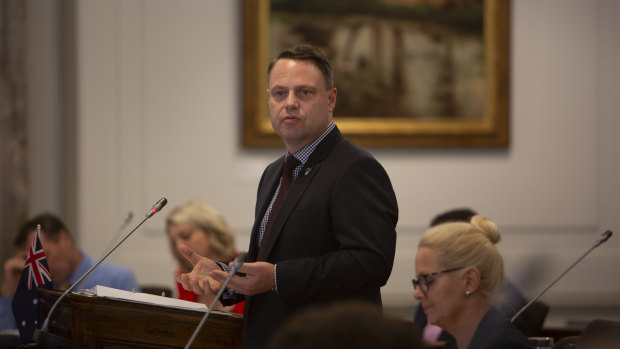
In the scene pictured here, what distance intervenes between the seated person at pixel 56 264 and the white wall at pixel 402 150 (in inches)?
44.0

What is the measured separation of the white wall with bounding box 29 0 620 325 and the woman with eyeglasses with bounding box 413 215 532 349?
2.82 metres

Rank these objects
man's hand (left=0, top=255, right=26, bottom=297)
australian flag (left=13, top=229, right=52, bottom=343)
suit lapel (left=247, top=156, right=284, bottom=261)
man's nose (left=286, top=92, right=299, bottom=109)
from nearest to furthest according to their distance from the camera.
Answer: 1. man's nose (left=286, top=92, right=299, bottom=109)
2. suit lapel (left=247, top=156, right=284, bottom=261)
3. australian flag (left=13, top=229, right=52, bottom=343)
4. man's hand (left=0, top=255, right=26, bottom=297)

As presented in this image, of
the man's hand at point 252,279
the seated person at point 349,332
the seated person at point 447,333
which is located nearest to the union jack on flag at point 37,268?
the man's hand at point 252,279

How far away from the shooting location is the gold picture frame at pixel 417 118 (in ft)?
20.0

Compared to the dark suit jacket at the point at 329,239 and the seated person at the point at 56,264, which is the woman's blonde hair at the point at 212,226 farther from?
the dark suit jacket at the point at 329,239

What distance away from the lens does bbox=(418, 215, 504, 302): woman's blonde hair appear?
3.09 meters

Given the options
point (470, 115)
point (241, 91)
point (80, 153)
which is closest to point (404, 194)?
point (470, 115)

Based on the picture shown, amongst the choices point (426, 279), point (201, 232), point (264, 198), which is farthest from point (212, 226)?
point (264, 198)

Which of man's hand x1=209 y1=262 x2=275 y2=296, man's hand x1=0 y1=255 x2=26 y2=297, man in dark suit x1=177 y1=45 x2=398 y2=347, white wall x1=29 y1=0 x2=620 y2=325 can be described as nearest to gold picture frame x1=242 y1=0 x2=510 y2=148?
white wall x1=29 y1=0 x2=620 y2=325

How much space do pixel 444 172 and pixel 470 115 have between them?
46 centimetres

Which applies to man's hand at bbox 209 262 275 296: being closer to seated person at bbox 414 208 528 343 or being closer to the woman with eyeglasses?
the woman with eyeglasses

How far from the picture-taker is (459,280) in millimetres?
3088

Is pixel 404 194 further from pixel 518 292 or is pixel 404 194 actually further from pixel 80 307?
pixel 80 307

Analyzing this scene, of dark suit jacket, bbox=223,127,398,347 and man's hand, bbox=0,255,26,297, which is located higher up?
dark suit jacket, bbox=223,127,398,347
